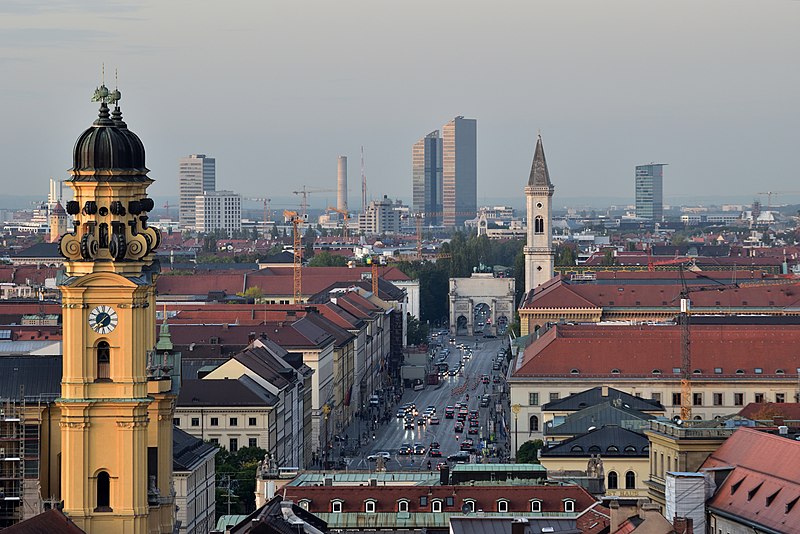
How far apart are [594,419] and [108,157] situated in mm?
54934

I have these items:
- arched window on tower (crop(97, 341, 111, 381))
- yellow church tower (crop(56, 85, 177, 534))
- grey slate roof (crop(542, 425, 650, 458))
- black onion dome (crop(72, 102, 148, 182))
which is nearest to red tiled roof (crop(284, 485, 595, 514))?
yellow church tower (crop(56, 85, 177, 534))

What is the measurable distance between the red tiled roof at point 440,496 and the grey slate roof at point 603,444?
73.5 ft

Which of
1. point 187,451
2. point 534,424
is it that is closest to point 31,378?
point 187,451

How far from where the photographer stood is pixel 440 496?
67750mm

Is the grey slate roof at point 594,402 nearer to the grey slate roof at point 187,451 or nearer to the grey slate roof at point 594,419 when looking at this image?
the grey slate roof at point 594,419

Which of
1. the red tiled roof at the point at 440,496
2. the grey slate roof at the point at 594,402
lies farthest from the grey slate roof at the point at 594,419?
the red tiled roof at the point at 440,496

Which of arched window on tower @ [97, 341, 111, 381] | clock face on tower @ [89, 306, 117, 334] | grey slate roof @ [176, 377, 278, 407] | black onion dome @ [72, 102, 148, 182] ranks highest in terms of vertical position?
black onion dome @ [72, 102, 148, 182]

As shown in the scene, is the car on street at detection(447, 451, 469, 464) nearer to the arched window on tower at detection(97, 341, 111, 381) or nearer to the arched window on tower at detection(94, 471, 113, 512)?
the arched window on tower at detection(94, 471, 113, 512)

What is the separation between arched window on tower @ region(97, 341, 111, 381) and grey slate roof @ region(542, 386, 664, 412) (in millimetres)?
61722

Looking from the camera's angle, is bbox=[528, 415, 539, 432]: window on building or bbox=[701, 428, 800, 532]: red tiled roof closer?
bbox=[701, 428, 800, 532]: red tiled roof

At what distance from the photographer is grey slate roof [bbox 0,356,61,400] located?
54250 mm

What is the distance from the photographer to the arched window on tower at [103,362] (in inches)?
1877

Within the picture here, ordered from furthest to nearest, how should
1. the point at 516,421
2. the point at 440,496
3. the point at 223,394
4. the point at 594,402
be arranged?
the point at 516,421
the point at 594,402
the point at 223,394
the point at 440,496

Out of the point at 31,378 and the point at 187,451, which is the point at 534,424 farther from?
the point at 31,378
